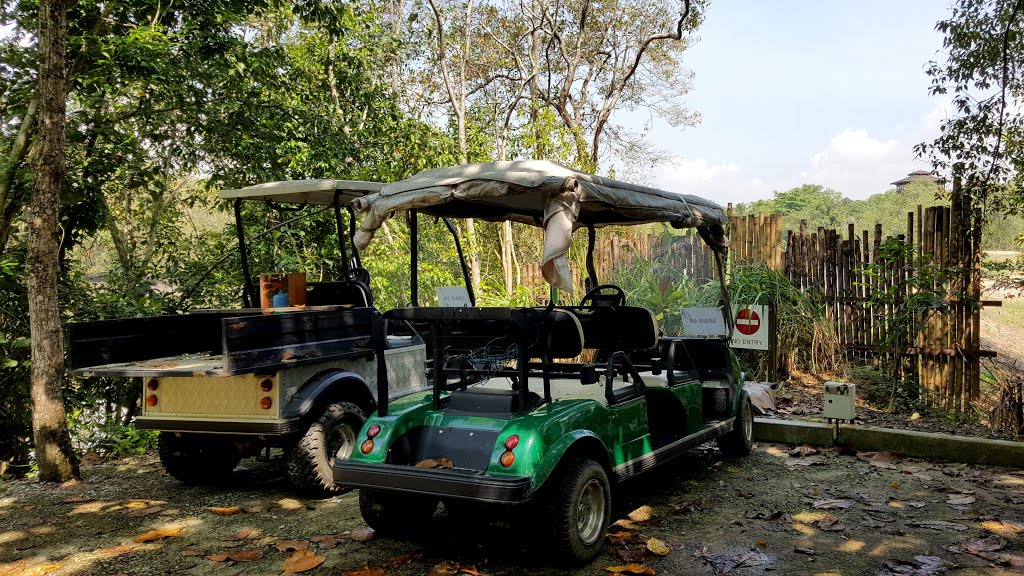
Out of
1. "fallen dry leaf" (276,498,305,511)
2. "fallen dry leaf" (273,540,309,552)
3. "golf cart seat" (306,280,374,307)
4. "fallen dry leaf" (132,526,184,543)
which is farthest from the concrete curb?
"fallen dry leaf" (132,526,184,543)

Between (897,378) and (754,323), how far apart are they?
1611 mm

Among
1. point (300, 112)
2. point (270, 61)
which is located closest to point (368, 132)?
point (300, 112)

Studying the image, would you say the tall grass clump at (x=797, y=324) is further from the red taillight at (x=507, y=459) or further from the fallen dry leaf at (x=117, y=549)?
the fallen dry leaf at (x=117, y=549)

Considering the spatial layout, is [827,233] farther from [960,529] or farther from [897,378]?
[960,529]

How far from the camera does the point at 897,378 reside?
7910 mm

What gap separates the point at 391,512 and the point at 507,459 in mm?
1066

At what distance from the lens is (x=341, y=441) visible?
18.8ft

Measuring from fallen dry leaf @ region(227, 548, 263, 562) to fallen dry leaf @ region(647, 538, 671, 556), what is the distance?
2.19 m

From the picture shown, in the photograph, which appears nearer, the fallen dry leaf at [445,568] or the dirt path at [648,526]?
the fallen dry leaf at [445,568]

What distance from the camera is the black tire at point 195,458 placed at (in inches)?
224

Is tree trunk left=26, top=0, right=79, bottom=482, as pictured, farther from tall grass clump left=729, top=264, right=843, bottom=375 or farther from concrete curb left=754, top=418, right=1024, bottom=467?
tall grass clump left=729, top=264, right=843, bottom=375

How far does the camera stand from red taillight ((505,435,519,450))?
3855 millimetres

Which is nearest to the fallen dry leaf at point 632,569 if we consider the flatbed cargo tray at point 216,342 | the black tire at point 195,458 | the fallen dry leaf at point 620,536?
the fallen dry leaf at point 620,536

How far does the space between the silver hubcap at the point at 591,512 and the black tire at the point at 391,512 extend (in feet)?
2.93
